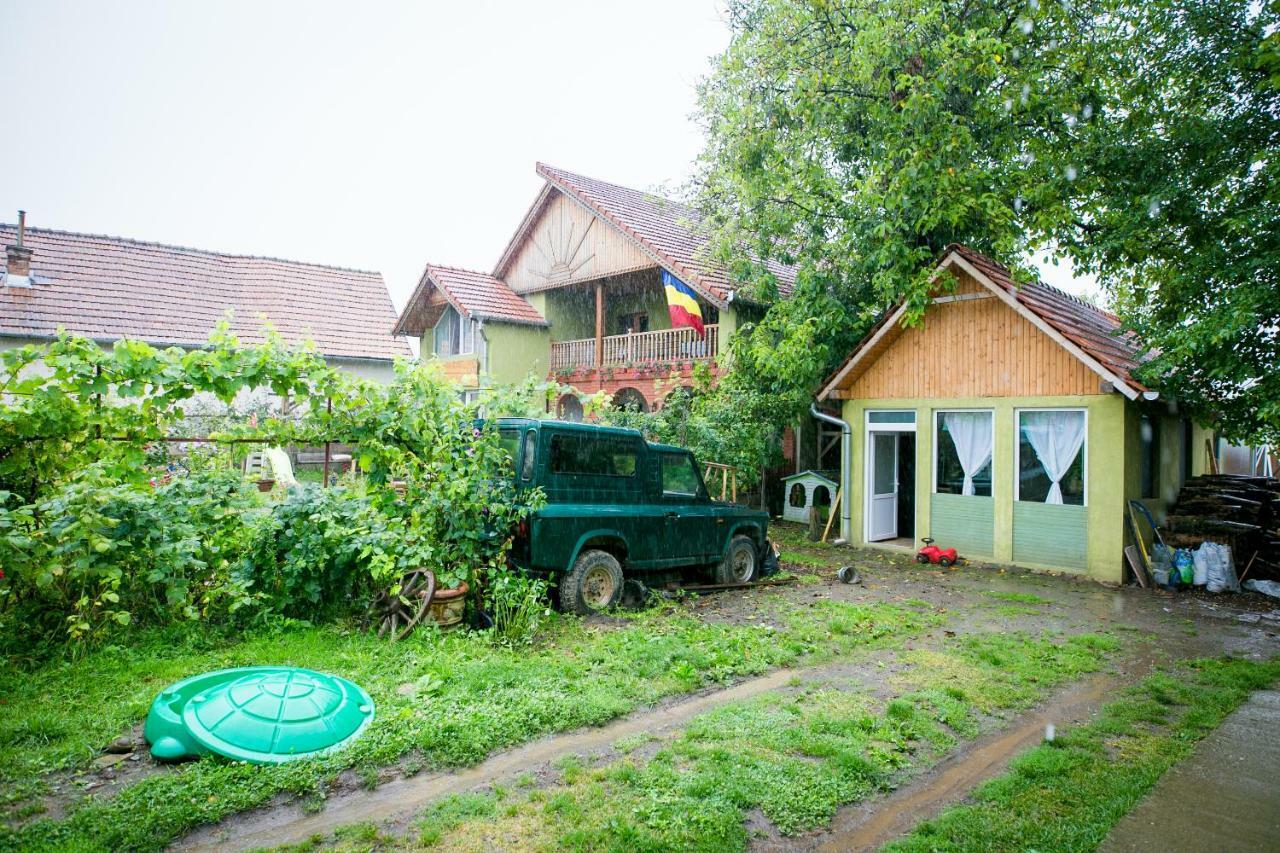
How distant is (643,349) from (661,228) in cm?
369

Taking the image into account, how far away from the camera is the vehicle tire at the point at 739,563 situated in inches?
384

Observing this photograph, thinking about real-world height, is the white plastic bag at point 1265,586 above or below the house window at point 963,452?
below

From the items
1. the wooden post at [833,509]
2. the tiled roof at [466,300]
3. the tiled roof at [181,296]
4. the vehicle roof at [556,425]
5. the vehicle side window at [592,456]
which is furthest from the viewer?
the tiled roof at [466,300]

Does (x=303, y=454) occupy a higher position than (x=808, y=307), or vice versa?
(x=808, y=307)

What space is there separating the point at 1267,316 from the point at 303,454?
847 inches

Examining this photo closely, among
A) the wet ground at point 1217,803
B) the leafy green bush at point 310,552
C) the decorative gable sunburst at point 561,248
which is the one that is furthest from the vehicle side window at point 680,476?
the decorative gable sunburst at point 561,248

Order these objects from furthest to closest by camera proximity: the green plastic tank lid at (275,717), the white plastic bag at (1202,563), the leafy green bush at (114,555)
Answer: the white plastic bag at (1202,563), the leafy green bush at (114,555), the green plastic tank lid at (275,717)

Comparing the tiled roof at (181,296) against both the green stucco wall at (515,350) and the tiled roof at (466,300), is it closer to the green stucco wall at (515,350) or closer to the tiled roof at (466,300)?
the tiled roof at (466,300)

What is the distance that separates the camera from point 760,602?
911cm

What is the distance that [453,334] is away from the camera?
81.7 ft

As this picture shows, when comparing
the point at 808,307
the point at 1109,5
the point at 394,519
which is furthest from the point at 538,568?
the point at 1109,5

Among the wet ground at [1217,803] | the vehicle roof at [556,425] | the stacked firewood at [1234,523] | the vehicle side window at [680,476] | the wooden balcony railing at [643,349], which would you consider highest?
the wooden balcony railing at [643,349]

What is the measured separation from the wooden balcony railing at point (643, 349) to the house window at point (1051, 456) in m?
8.31

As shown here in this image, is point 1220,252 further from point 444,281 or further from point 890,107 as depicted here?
point 444,281
